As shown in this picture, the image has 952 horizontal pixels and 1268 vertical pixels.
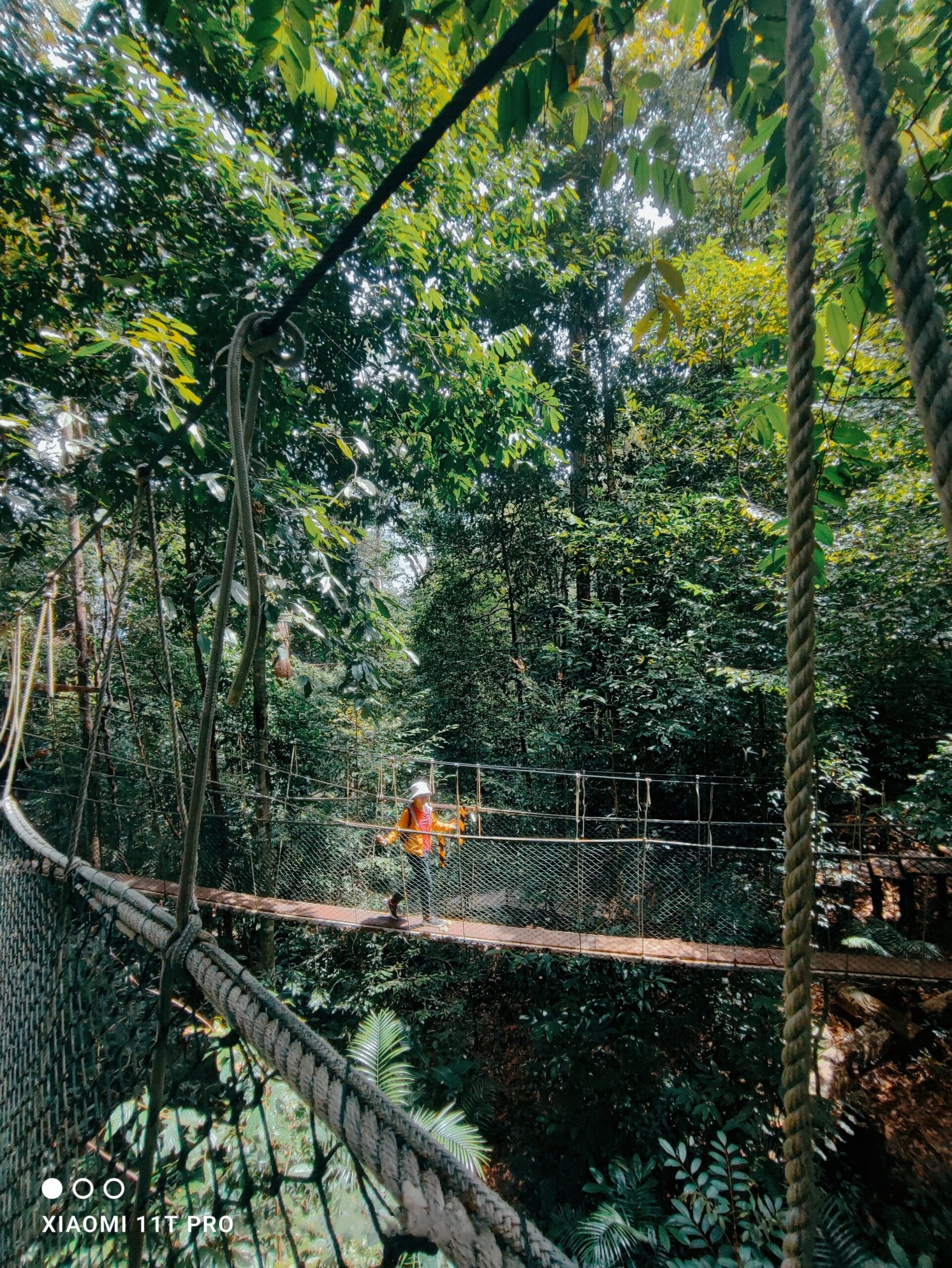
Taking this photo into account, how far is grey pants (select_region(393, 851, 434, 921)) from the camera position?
3.24 m

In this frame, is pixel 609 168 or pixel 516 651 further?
pixel 516 651

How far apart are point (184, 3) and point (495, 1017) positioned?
4847 mm

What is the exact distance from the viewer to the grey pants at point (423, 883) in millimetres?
3244

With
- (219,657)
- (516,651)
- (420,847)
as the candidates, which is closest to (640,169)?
(219,657)

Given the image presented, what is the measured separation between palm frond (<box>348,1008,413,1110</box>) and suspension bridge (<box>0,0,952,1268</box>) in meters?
0.50

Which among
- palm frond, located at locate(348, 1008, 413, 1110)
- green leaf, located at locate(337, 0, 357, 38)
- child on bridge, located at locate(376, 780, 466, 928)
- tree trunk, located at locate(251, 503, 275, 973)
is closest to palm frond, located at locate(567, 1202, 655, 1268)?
palm frond, located at locate(348, 1008, 413, 1110)

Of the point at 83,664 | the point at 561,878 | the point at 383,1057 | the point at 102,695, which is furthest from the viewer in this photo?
the point at 83,664

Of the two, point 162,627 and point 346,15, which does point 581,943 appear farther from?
point 346,15

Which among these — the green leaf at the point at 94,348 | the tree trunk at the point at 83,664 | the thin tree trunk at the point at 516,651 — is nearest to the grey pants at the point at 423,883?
the tree trunk at the point at 83,664

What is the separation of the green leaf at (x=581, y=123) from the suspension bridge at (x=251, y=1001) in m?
0.18

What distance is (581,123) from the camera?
27.1 inches

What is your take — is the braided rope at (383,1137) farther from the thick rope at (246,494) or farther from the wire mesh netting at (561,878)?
the wire mesh netting at (561,878)

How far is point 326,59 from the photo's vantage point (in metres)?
2.29

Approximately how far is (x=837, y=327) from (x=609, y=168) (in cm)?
40
